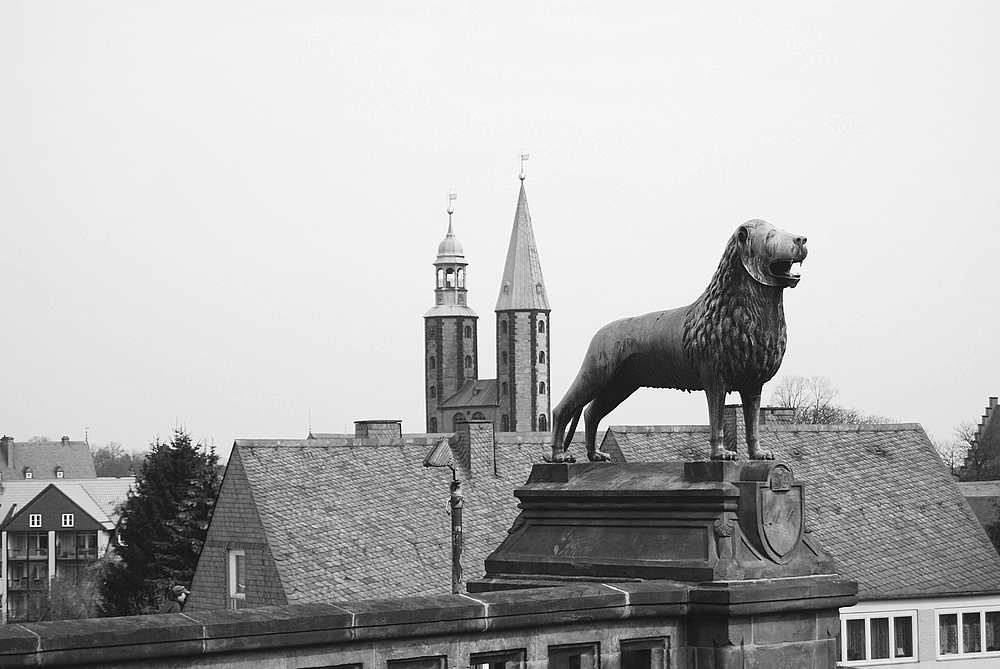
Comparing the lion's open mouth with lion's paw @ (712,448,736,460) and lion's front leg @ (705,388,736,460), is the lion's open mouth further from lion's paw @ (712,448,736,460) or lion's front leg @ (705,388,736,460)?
lion's paw @ (712,448,736,460)

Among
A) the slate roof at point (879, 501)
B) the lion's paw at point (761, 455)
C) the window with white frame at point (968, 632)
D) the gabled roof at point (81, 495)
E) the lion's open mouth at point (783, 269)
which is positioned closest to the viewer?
the lion's open mouth at point (783, 269)

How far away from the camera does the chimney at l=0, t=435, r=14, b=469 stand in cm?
13025

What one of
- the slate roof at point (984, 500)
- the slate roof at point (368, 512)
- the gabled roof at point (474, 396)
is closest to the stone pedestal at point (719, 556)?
the slate roof at point (368, 512)

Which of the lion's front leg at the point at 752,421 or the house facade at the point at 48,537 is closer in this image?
the lion's front leg at the point at 752,421

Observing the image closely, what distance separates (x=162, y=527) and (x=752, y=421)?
41185 mm

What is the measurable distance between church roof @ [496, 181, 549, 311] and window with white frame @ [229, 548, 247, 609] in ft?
335

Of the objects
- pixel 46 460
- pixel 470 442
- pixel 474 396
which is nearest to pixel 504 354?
pixel 474 396

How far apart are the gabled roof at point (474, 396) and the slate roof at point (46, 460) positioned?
3371 cm

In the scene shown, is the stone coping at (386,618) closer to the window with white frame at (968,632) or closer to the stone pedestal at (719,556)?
the stone pedestal at (719,556)

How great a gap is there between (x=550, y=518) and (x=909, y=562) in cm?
2711

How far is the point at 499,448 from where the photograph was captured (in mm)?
37188

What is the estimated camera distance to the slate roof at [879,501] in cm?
3231

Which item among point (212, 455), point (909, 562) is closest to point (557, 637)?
point (909, 562)

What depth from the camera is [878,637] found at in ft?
102
